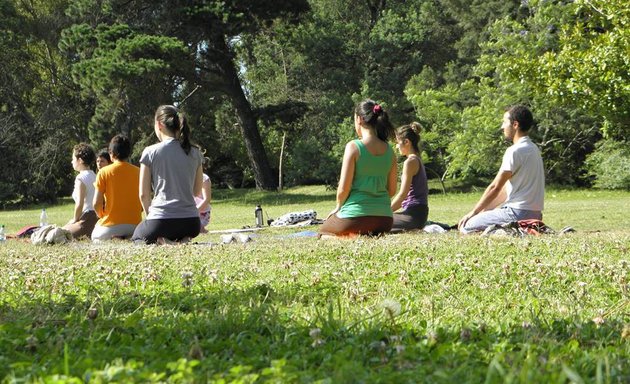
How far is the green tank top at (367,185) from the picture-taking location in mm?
8852

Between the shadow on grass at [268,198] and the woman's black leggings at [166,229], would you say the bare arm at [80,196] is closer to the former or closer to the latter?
the woman's black leggings at [166,229]

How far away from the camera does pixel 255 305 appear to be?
3744mm

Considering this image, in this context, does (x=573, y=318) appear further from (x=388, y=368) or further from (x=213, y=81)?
(x=213, y=81)

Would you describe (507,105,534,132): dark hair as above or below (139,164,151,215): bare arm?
above

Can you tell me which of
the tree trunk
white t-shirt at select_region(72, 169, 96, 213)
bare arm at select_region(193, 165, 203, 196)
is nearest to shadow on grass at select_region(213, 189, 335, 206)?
the tree trunk

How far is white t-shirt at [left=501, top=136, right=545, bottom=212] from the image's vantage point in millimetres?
9141

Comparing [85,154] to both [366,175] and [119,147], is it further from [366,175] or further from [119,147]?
[366,175]

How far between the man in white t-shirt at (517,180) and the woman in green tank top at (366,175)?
1.30 metres

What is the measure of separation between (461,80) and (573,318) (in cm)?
3816

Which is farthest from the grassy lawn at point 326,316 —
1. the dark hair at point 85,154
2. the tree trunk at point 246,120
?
the tree trunk at point 246,120

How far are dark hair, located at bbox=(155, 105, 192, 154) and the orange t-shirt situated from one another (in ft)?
4.12

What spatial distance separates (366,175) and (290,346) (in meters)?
6.00

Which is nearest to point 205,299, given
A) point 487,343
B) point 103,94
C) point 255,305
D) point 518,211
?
point 255,305

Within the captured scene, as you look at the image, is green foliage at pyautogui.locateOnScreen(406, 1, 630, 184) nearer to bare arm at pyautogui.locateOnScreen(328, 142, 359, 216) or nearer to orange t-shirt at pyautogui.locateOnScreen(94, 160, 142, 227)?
bare arm at pyautogui.locateOnScreen(328, 142, 359, 216)
